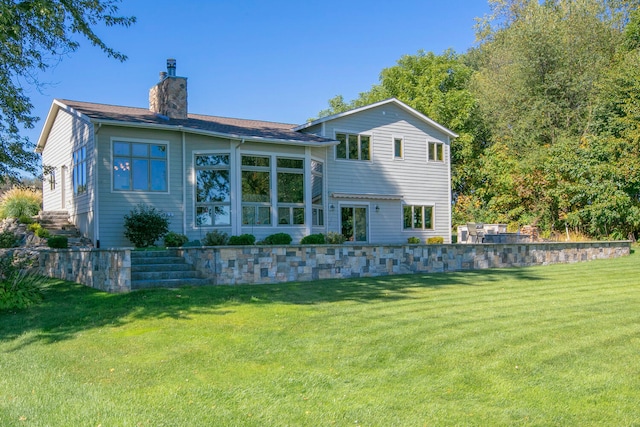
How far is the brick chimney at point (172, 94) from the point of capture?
18031 millimetres

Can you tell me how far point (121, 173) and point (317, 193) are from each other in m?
6.42

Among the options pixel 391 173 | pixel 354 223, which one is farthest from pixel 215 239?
pixel 391 173

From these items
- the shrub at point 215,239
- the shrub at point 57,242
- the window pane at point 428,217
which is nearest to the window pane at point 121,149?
the shrub at point 57,242

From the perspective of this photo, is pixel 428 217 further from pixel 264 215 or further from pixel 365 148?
pixel 264 215

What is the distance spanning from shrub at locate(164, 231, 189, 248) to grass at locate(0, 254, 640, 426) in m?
5.90

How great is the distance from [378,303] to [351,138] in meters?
12.4

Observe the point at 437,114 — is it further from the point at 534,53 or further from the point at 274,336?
the point at 274,336

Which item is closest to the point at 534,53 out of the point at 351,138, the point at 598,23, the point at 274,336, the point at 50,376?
the point at 598,23

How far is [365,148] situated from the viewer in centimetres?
2041

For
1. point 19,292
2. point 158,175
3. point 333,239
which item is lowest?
point 19,292

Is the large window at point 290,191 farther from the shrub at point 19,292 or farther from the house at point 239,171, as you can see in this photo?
the shrub at point 19,292

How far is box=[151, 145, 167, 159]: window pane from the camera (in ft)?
52.7

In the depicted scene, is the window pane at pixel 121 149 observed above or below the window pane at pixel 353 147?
below

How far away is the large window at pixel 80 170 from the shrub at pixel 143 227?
2161 mm
